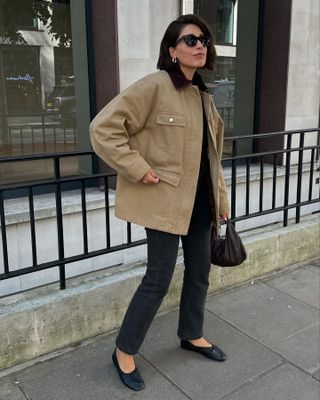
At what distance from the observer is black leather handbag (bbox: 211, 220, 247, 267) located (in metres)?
2.78

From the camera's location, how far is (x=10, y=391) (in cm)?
264

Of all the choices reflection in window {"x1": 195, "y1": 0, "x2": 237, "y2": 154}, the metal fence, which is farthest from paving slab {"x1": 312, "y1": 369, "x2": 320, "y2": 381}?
reflection in window {"x1": 195, "y1": 0, "x2": 237, "y2": 154}

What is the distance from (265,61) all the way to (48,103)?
3.11m

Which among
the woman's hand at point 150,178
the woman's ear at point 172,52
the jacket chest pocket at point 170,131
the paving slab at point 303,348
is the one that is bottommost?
the paving slab at point 303,348

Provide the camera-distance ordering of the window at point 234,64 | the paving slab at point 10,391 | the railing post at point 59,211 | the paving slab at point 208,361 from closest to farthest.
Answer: the paving slab at point 10,391, the paving slab at point 208,361, the railing post at point 59,211, the window at point 234,64

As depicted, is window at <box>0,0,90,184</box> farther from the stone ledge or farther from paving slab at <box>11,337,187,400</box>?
paving slab at <box>11,337,187,400</box>

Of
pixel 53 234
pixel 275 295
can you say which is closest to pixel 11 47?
pixel 53 234

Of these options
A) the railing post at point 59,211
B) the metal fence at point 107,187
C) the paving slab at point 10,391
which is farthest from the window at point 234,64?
the paving slab at point 10,391

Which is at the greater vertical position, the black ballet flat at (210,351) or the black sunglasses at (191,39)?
the black sunglasses at (191,39)

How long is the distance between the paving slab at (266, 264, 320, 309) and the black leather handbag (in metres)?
1.31

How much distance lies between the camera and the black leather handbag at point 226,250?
2.78 meters

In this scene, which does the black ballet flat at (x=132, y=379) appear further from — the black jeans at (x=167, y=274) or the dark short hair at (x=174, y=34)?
the dark short hair at (x=174, y=34)

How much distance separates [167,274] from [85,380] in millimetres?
850

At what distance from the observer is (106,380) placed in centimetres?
272
